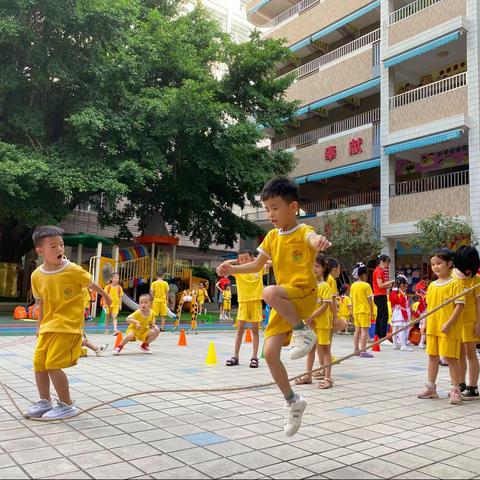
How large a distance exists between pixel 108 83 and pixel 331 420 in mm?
17153

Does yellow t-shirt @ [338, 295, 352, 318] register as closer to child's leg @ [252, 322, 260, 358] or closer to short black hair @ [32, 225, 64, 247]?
child's leg @ [252, 322, 260, 358]

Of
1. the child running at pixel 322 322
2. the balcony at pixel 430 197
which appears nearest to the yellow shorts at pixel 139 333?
the child running at pixel 322 322

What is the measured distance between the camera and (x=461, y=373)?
5.84 m

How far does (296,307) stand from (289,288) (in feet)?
0.48

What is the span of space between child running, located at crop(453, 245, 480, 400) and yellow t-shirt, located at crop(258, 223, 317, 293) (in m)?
2.77

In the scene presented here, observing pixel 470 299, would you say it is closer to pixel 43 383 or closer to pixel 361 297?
pixel 361 297

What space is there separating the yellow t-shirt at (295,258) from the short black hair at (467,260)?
2.74 meters

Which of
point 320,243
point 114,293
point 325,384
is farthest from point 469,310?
point 114,293

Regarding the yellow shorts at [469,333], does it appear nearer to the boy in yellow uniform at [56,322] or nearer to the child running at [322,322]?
the child running at [322,322]

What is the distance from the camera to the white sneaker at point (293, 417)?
343cm

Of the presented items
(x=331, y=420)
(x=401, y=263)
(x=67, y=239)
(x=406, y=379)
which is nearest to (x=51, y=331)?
(x=331, y=420)

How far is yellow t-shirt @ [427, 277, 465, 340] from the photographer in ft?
18.0

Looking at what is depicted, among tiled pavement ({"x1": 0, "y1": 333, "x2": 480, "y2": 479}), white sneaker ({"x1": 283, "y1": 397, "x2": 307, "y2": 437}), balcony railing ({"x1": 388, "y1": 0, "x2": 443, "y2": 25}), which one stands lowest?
tiled pavement ({"x1": 0, "y1": 333, "x2": 480, "y2": 479})

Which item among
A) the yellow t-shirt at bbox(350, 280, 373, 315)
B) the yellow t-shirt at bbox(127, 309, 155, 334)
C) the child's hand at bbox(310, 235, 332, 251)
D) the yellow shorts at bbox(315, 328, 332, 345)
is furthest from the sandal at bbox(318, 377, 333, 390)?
the yellow t-shirt at bbox(127, 309, 155, 334)
